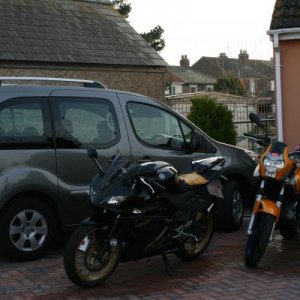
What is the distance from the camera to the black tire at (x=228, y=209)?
810 cm

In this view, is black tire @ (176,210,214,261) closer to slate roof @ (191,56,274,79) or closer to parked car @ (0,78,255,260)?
parked car @ (0,78,255,260)

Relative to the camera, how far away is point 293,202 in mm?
6664

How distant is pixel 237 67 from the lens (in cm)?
4969

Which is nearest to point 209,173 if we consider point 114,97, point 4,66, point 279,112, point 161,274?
point 161,274

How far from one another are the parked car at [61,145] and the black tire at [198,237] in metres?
1.21

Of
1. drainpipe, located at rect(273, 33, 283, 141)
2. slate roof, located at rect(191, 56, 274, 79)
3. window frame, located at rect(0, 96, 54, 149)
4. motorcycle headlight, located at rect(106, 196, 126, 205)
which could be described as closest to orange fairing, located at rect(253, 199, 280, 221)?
motorcycle headlight, located at rect(106, 196, 126, 205)

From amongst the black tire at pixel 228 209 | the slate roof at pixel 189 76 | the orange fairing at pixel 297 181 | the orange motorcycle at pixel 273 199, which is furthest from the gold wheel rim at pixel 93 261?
the slate roof at pixel 189 76

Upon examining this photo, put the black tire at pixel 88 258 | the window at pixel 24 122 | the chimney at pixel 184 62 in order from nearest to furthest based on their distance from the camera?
the black tire at pixel 88 258
the window at pixel 24 122
the chimney at pixel 184 62

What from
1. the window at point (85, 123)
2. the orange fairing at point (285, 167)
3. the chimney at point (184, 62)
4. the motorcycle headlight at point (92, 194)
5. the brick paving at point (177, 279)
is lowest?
the brick paving at point (177, 279)

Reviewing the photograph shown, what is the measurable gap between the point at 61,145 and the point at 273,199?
95.1 inches

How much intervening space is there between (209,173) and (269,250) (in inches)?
51.6

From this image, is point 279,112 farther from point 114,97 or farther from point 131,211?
point 131,211

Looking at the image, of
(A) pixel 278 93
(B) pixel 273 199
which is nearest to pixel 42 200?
(B) pixel 273 199

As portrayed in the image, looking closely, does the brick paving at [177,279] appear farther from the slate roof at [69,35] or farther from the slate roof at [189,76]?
the slate roof at [189,76]
